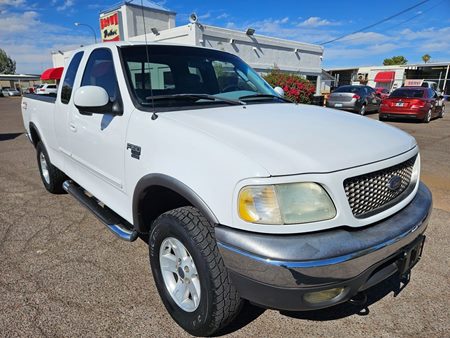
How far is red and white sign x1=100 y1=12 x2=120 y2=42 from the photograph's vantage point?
24383 mm

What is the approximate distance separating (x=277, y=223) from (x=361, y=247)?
46 cm

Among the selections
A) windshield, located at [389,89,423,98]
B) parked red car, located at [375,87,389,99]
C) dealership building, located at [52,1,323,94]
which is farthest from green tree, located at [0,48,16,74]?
windshield, located at [389,89,423,98]

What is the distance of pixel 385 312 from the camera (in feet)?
8.32

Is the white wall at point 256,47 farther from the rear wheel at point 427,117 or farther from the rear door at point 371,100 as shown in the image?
the rear wheel at point 427,117

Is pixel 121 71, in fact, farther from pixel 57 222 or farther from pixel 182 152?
pixel 57 222

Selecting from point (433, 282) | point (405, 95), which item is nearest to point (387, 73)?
point (405, 95)

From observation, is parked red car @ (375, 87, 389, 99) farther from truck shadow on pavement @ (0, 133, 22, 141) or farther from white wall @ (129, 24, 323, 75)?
truck shadow on pavement @ (0, 133, 22, 141)

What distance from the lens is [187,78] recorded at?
311 centimetres

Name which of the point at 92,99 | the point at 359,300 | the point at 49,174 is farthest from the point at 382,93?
the point at 92,99

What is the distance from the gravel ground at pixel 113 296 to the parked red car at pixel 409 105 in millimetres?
11241

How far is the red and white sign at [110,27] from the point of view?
24.4 meters

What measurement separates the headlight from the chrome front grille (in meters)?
0.22

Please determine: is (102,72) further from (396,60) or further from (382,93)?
(396,60)

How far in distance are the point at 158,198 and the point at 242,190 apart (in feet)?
3.34
